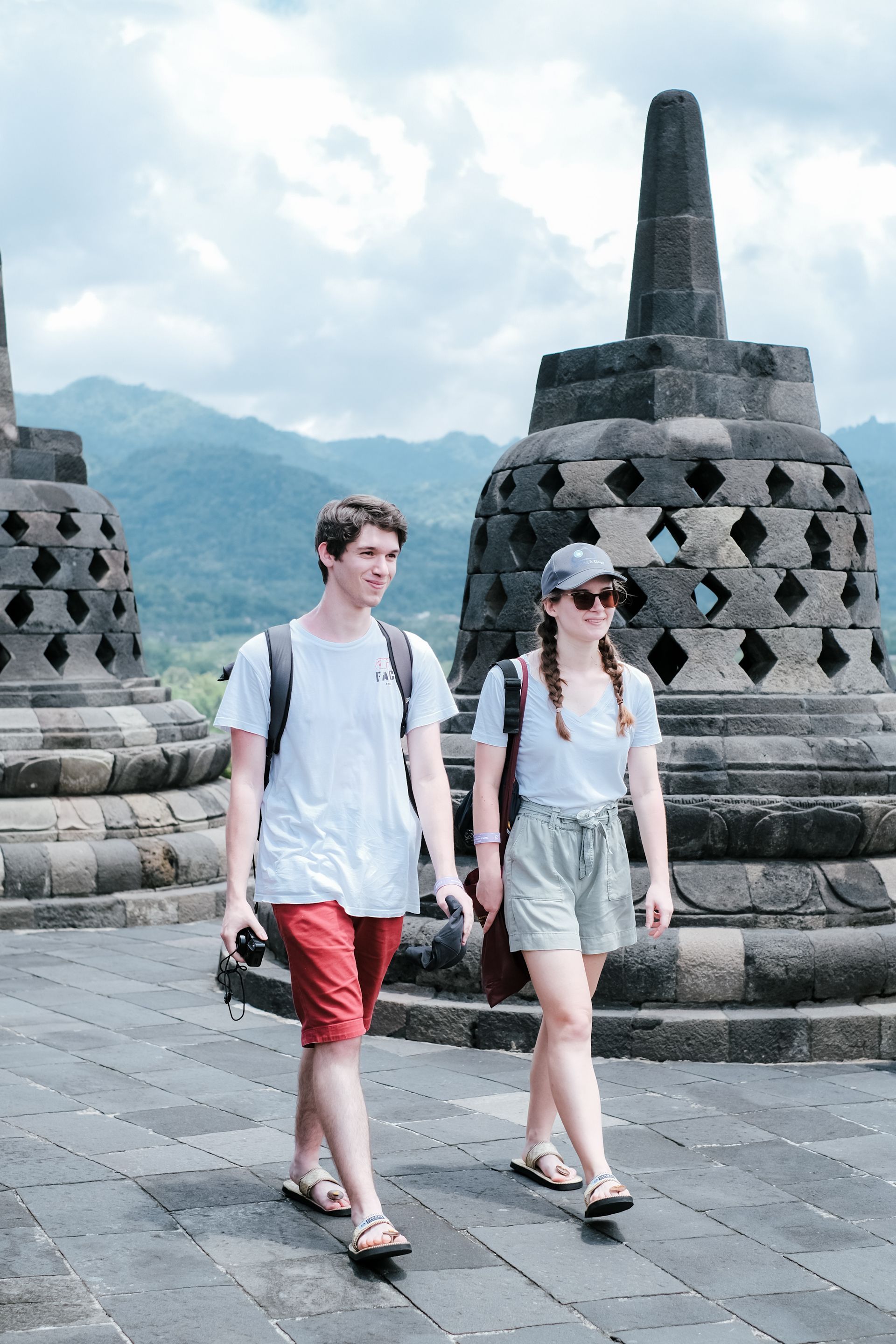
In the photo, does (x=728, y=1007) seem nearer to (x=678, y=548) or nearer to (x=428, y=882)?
(x=428, y=882)

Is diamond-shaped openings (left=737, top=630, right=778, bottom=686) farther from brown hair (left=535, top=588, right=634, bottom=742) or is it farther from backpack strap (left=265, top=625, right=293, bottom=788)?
backpack strap (left=265, top=625, right=293, bottom=788)

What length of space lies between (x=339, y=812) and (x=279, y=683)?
14.0 inches

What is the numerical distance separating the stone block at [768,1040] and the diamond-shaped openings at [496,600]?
233 centimetres

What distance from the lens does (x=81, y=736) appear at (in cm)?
1044

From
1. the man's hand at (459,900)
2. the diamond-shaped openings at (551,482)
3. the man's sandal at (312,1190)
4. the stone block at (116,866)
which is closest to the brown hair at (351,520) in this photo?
the man's hand at (459,900)

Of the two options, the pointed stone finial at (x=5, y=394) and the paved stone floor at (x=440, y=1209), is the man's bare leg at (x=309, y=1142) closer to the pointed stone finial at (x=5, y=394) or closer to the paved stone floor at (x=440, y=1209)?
the paved stone floor at (x=440, y=1209)

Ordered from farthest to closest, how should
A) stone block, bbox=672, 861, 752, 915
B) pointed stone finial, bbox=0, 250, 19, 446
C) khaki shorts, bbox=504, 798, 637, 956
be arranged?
pointed stone finial, bbox=0, 250, 19, 446
stone block, bbox=672, 861, 752, 915
khaki shorts, bbox=504, 798, 637, 956

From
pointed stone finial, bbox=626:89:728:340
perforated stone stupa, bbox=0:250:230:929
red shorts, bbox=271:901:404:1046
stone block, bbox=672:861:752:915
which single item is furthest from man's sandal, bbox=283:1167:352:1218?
perforated stone stupa, bbox=0:250:230:929

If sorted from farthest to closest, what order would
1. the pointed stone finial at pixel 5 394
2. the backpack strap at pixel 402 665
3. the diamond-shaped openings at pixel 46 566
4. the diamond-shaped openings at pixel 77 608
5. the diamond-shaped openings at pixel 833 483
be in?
the pointed stone finial at pixel 5 394, the diamond-shaped openings at pixel 77 608, the diamond-shaped openings at pixel 46 566, the diamond-shaped openings at pixel 833 483, the backpack strap at pixel 402 665

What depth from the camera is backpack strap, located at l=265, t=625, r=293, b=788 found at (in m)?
3.95

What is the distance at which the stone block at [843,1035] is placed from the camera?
20.2ft

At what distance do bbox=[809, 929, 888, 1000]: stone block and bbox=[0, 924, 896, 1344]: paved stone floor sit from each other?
44cm

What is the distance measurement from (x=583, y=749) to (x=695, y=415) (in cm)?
334

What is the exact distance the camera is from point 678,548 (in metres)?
7.06
